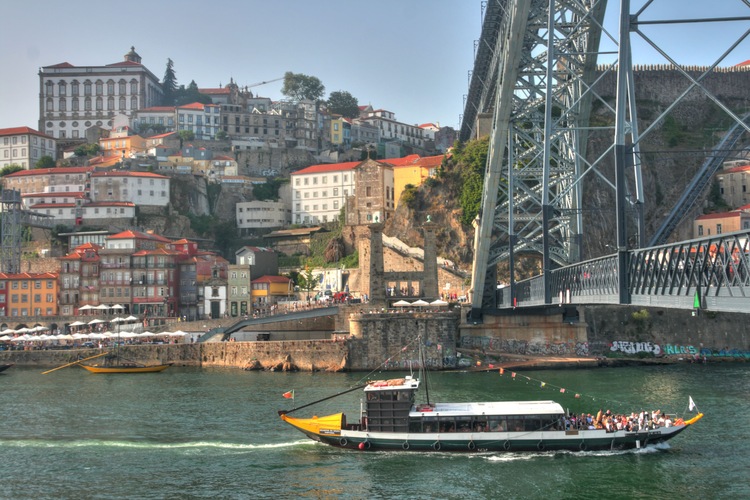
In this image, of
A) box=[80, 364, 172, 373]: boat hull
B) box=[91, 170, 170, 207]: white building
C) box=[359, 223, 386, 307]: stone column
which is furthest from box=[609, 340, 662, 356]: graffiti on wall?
box=[91, 170, 170, 207]: white building

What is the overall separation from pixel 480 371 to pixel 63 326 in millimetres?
40139

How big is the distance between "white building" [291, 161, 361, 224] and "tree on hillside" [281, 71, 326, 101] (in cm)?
4408

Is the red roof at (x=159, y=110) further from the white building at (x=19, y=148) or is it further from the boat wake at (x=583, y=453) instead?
the boat wake at (x=583, y=453)

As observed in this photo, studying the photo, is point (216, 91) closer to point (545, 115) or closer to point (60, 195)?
point (60, 195)

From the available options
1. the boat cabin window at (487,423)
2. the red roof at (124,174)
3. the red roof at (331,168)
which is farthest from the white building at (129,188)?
the boat cabin window at (487,423)

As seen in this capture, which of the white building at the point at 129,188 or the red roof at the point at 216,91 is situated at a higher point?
the red roof at the point at 216,91

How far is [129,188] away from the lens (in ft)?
331

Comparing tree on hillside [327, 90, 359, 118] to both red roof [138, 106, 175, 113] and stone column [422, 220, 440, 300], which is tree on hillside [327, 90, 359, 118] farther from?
stone column [422, 220, 440, 300]

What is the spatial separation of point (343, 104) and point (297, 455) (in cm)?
12135

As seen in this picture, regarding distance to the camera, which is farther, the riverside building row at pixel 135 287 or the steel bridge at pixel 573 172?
the riverside building row at pixel 135 287

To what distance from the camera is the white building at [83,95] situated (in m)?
138

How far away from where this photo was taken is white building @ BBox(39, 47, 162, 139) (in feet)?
453

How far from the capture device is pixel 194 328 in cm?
7212

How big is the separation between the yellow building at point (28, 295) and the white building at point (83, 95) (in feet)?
194
